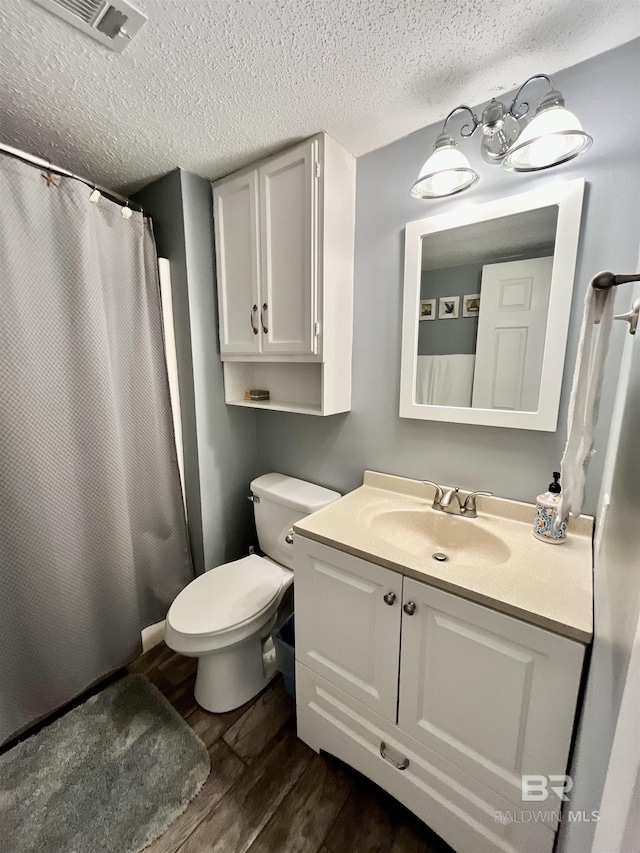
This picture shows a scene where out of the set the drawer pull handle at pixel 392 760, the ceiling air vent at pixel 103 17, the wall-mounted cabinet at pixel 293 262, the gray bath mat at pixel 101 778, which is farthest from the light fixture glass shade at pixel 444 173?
the gray bath mat at pixel 101 778

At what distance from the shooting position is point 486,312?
1.17m

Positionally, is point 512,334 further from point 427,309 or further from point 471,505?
point 471,505

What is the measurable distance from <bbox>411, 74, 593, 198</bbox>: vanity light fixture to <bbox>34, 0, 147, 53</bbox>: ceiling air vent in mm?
829

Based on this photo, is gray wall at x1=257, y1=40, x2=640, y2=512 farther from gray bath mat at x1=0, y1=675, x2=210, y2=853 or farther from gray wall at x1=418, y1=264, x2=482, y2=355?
gray bath mat at x1=0, y1=675, x2=210, y2=853

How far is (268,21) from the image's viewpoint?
83 cm

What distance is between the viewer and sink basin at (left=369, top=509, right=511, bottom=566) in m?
1.12

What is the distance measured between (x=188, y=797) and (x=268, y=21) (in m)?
2.21

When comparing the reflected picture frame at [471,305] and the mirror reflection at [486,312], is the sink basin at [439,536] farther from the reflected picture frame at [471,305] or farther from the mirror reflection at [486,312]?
the reflected picture frame at [471,305]

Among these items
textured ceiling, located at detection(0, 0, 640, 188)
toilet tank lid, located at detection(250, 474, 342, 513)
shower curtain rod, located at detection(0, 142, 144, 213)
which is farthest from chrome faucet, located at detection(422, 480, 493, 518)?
shower curtain rod, located at detection(0, 142, 144, 213)

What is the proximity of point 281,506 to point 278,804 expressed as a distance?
3.20ft

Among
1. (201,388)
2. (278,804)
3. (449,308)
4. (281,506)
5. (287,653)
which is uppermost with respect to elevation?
(449,308)

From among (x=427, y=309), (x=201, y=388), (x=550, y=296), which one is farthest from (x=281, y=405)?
(x=550, y=296)

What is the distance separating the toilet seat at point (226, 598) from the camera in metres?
1.25

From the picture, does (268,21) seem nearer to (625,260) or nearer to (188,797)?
(625,260)
